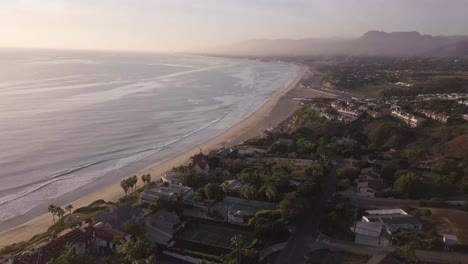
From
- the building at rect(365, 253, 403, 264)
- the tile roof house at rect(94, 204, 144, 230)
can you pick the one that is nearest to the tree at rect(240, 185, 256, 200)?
the tile roof house at rect(94, 204, 144, 230)

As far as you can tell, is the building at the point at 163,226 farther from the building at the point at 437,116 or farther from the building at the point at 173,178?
the building at the point at 437,116

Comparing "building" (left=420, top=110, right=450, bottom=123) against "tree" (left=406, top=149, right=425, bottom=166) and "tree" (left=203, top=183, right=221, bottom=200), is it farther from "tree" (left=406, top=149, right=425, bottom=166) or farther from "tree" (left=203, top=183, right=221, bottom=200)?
"tree" (left=203, top=183, right=221, bottom=200)

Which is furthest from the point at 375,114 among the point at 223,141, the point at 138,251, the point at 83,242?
the point at 138,251

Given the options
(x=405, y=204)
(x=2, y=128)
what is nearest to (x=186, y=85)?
(x=2, y=128)

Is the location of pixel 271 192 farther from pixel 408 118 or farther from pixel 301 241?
pixel 408 118

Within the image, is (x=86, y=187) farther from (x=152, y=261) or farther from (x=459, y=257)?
(x=459, y=257)

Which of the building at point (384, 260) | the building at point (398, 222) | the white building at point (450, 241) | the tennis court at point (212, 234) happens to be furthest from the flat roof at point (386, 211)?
the tennis court at point (212, 234)
